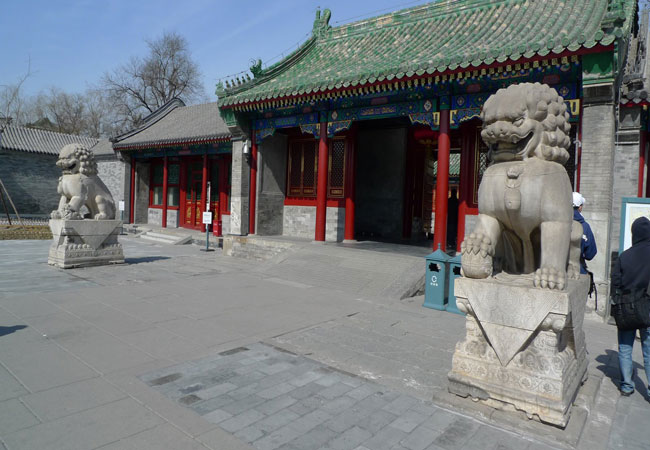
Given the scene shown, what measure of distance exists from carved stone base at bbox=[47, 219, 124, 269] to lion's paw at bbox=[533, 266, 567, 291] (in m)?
8.70

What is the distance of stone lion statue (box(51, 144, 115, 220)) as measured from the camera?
8766 mm

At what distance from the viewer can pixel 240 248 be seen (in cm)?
1175

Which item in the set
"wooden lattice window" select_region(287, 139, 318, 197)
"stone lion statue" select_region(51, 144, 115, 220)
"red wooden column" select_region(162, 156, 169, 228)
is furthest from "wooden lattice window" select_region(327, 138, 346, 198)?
"red wooden column" select_region(162, 156, 169, 228)

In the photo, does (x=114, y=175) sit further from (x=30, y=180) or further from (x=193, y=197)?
(x=30, y=180)

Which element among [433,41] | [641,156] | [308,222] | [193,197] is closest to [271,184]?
[308,222]

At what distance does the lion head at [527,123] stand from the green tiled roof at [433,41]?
12.8ft

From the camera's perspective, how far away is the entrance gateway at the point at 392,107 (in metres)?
7.43

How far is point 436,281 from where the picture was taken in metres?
Result: 6.68

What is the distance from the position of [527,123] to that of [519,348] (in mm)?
1703

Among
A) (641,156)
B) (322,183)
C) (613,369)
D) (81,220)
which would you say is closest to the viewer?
(613,369)

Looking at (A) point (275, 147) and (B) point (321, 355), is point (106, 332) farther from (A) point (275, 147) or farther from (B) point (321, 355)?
(A) point (275, 147)

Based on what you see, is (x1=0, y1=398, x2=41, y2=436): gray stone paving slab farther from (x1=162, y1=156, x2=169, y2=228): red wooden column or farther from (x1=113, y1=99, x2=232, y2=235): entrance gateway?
(x1=162, y1=156, x2=169, y2=228): red wooden column

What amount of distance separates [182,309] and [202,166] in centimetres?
1253

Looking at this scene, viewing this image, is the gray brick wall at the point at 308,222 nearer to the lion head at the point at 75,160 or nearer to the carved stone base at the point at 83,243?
the carved stone base at the point at 83,243
